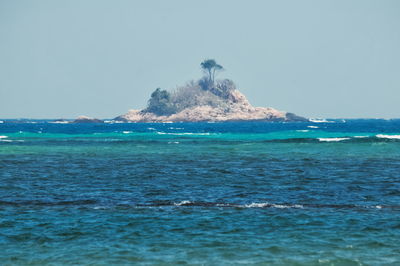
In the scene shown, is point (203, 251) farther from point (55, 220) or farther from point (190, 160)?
point (190, 160)

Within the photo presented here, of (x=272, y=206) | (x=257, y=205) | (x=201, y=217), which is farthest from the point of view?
(x=257, y=205)

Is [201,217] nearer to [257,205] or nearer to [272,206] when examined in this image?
[257,205]

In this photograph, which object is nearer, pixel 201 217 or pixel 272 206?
pixel 201 217

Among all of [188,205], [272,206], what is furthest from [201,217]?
[272,206]

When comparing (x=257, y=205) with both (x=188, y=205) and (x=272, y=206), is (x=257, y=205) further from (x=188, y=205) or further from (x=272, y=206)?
(x=188, y=205)

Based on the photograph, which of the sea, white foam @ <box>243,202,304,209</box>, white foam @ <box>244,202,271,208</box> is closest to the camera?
the sea

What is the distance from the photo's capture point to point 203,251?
15820 mm

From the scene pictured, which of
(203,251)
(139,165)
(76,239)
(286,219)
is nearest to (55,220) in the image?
(76,239)

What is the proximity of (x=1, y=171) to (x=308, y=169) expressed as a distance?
2036cm

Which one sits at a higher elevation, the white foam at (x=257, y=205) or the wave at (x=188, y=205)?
the white foam at (x=257, y=205)

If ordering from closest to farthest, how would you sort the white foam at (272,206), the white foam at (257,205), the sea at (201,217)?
the sea at (201,217) < the white foam at (272,206) < the white foam at (257,205)

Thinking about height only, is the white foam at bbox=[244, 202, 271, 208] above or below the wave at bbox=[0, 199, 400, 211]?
above

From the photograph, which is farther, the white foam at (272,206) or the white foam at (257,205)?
the white foam at (257,205)

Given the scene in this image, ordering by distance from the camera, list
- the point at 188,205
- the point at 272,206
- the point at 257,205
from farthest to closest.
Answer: the point at 188,205 → the point at 257,205 → the point at 272,206
